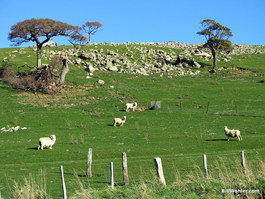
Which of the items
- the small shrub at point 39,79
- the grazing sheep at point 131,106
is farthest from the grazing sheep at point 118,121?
the small shrub at point 39,79

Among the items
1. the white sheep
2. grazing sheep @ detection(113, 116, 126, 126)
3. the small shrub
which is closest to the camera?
the white sheep

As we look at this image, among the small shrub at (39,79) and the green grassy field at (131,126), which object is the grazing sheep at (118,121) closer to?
the green grassy field at (131,126)

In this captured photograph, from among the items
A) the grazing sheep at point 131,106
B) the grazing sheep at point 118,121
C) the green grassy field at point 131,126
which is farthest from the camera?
the grazing sheep at point 131,106

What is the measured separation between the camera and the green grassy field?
1024 inches

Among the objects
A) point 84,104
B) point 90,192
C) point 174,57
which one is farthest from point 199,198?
point 174,57

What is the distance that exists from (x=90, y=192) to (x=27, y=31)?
204ft

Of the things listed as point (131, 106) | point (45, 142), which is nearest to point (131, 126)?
point (131, 106)

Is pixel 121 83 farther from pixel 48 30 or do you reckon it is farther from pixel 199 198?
pixel 199 198

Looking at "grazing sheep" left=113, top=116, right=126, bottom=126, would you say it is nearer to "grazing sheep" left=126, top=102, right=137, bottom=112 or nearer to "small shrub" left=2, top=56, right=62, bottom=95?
"grazing sheep" left=126, top=102, right=137, bottom=112

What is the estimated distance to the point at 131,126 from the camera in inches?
1764

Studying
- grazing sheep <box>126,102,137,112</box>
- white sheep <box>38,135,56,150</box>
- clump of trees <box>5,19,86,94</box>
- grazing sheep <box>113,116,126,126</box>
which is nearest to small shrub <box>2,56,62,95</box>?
clump of trees <box>5,19,86,94</box>

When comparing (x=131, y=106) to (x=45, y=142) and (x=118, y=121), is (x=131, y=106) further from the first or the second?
(x=45, y=142)

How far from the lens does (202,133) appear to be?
3934 cm

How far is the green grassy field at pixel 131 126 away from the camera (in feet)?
85.3
